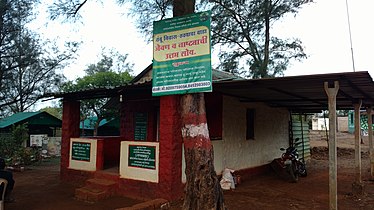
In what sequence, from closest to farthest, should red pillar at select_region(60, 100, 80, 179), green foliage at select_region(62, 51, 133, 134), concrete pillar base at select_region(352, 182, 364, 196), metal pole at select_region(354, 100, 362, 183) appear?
concrete pillar base at select_region(352, 182, 364, 196), metal pole at select_region(354, 100, 362, 183), red pillar at select_region(60, 100, 80, 179), green foliage at select_region(62, 51, 133, 134)

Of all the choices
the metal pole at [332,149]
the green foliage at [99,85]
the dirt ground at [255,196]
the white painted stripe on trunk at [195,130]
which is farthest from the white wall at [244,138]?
the green foliage at [99,85]

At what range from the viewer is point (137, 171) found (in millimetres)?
6930

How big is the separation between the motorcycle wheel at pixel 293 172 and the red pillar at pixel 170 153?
13.9 ft

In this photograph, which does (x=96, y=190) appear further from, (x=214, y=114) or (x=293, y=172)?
(x=293, y=172)

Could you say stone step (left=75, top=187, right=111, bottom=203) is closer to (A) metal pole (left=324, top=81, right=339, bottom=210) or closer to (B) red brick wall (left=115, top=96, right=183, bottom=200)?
(B) red brick wall (left=115, top=96, right=183, bottom=200)

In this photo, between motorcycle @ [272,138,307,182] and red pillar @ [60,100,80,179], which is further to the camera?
motorcycle @ [272,138,307,182]

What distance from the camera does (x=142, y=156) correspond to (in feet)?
22.6

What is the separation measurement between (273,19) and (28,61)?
539 inches

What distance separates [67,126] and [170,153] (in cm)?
406

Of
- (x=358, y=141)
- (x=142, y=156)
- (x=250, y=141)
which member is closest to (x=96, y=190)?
(x=142, y=156)

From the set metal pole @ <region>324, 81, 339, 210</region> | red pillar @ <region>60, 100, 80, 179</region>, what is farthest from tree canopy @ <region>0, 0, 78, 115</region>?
metal pole @ <region>324, 81, 339, 210</region>

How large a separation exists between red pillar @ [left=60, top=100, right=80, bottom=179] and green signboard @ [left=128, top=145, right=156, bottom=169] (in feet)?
8.80

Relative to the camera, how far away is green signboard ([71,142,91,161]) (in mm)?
8242

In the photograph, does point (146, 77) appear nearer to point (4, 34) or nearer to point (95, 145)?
point (4, 34)
